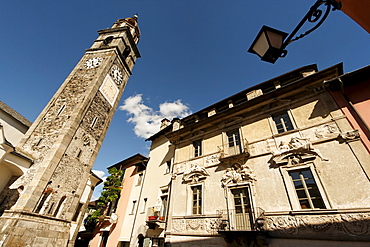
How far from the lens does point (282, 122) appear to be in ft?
34.1

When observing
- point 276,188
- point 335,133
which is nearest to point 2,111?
point 276,188

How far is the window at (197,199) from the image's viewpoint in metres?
11.0

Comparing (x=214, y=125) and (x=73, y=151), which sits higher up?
(x=214, y=125)

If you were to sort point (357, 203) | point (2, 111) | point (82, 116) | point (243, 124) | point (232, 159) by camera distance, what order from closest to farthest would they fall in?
point (357, 203)
point (232, 159)
point (243, 124)
point (2, 111)
point (82, 116)

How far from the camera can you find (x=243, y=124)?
11906mm

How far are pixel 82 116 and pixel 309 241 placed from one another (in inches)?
674

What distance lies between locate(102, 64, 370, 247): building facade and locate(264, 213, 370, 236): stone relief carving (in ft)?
0.10

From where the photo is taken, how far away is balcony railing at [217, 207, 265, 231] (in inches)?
331

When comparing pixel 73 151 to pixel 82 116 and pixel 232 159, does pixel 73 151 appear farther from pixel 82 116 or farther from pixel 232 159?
pixel 232 159

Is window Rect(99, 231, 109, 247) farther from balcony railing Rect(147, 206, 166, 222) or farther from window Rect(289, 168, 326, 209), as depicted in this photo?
window Rect(289, 168, 326, 209)

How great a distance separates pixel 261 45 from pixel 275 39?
0.24m

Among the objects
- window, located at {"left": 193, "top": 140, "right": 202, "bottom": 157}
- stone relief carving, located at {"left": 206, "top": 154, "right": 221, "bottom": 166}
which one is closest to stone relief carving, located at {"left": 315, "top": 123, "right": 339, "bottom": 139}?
stone relief carving, located at {"left": 206, "top": 154, "right": 221, "bottom": 166}

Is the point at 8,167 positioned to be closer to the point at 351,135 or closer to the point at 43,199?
the point at 43,199

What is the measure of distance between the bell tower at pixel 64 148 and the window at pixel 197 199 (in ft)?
31.3
